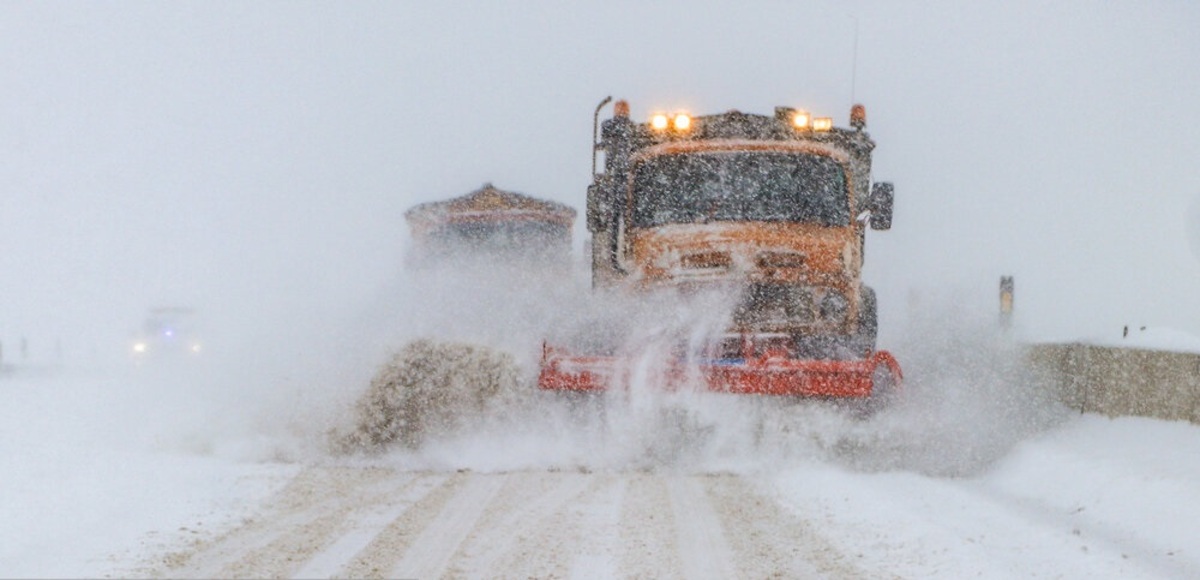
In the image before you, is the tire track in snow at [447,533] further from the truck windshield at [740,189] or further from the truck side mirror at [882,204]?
the truck side mirror at [882,204]

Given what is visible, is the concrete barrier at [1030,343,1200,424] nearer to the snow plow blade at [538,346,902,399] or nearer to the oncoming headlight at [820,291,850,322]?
the snow plow blade at [538,346,902,399]

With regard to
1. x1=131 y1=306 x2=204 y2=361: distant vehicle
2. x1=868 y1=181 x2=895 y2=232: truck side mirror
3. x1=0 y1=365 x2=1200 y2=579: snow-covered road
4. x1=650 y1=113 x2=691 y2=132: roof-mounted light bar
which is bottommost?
x1=131 y1=306 x2=204 y2=361: distant vehicle

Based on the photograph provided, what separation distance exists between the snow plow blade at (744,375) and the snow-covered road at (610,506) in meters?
0.42

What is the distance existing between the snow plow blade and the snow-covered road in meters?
0.42

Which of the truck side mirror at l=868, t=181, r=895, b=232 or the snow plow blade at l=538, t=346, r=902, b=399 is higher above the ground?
the truck side mirror at l=868, t=181, r=895, b=232

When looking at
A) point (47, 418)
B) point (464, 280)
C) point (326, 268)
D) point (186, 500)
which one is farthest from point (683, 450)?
point (326, 268)

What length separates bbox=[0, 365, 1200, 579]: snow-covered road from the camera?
5.91 m

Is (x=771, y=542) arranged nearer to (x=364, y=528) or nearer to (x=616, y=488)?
(x=616, y=488)

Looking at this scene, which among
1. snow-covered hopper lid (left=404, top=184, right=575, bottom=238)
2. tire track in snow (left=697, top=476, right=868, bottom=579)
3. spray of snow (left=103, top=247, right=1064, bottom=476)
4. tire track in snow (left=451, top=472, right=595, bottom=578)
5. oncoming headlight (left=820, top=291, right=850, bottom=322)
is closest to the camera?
tire track in snow (left=451, top=472, right=595, bottom=578)

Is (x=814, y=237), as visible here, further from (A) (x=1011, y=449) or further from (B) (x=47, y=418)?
(B) (x=47, y=418)

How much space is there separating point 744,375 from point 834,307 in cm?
129

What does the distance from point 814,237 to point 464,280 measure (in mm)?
7486

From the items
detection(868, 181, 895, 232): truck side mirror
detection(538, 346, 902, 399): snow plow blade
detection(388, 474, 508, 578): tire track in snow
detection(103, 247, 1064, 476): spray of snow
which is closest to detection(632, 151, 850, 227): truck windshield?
detection(868, 181, 895, 232): truck side mirror

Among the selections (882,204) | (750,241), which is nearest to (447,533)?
(750,241)
